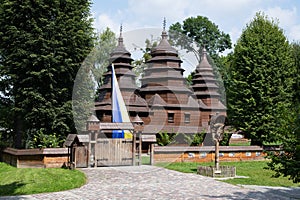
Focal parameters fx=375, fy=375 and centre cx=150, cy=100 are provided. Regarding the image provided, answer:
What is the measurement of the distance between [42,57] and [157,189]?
13.4 metres

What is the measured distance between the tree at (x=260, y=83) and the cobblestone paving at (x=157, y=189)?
43.0ft

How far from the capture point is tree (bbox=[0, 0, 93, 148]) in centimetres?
2375

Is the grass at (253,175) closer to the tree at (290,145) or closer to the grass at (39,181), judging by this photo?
the tree at (290,145)

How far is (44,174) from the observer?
16.3 meters

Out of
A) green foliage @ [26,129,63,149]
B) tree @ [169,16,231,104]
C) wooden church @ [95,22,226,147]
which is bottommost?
green foliage @ [26,129,63,149]

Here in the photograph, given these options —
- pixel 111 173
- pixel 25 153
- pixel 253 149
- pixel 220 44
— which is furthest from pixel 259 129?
pixel 220 44

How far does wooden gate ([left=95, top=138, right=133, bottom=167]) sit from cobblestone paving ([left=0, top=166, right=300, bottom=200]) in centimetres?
183

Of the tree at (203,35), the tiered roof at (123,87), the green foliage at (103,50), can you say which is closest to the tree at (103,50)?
the green foliage at (103,50)

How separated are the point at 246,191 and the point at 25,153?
1269 centimetres

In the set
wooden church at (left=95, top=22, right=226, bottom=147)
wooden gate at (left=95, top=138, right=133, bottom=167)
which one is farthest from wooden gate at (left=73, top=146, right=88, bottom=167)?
wooden church at (left=95, top=22, right=226, bottom=147)

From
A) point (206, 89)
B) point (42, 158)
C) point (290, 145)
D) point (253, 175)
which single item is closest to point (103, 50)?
point (206, 89)

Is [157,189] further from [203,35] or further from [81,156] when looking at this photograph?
[203,35]

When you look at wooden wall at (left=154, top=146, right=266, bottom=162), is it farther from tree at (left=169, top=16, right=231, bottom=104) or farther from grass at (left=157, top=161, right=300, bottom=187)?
tree at (left=169, top=16, right=231, bottom=104)

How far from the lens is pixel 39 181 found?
1501cm
